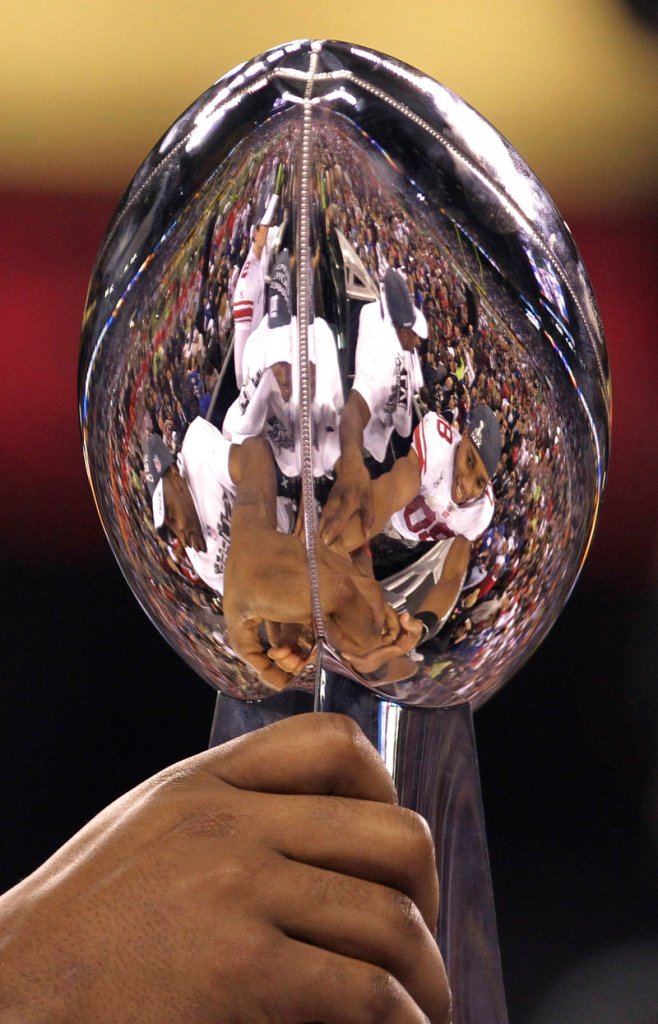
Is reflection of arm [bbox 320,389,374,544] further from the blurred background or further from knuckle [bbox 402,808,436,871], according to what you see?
the blurred background

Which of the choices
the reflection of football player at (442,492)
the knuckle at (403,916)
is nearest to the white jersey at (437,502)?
the reflection of football player at (442,492)

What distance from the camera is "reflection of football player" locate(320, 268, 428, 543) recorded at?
1.25 feet

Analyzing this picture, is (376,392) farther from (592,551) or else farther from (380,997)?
(592,551)

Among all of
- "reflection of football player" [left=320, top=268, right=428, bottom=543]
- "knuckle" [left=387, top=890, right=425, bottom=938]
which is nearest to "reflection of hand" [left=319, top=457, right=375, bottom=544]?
"reflection of football player" [left=320, top=268, right=428, bottom=543]

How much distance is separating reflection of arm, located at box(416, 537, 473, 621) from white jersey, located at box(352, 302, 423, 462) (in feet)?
0.14

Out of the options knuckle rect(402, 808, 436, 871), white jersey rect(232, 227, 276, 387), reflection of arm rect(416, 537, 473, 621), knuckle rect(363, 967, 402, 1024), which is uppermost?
white jersey rect(232, 227, 276, 387)

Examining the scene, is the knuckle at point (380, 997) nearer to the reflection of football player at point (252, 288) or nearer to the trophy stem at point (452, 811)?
the trophy stem at point (452, 811)

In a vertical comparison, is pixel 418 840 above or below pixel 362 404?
below

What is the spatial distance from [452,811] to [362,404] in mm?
163

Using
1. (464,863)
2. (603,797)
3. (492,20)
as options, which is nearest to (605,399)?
(464,863)

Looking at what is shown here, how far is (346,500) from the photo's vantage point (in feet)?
1.26

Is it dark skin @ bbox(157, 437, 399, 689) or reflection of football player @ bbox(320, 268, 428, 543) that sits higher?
reflection of football player @ bbox(320, 268, 428, 543)

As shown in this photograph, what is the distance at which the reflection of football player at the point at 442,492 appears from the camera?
0.39 metres

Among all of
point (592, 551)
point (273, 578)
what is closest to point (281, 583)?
point (273, 578)
